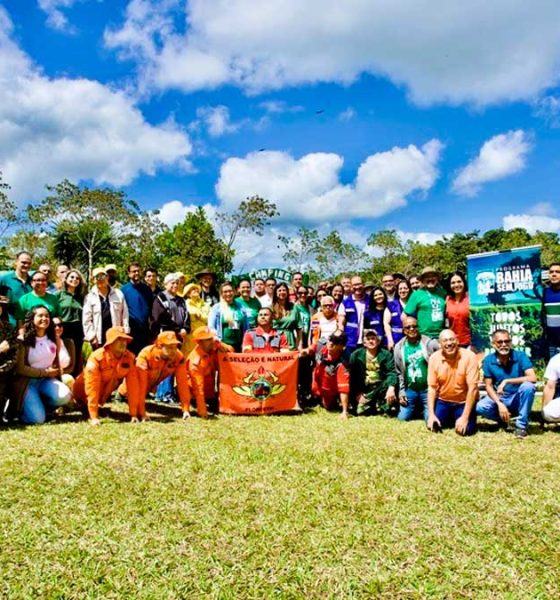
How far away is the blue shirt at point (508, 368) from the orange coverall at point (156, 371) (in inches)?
146

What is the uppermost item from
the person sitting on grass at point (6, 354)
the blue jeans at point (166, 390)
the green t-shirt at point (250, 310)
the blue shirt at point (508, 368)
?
the green t-shirt at point (250, 310)

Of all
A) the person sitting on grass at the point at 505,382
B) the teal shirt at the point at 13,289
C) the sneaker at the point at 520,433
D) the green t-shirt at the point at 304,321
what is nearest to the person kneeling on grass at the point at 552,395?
the person sitting on grass at the point at 505,382

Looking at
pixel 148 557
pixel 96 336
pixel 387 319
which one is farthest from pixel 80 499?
pixel 387 319

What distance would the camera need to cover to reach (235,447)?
5.50 m

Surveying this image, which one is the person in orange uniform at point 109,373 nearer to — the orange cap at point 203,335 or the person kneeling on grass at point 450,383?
the orange cap at point 203,335

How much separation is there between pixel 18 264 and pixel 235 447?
4.32 metres

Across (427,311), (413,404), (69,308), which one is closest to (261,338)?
(413,404)

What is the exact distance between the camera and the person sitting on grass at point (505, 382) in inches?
245

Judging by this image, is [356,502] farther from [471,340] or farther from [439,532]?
[471,340]

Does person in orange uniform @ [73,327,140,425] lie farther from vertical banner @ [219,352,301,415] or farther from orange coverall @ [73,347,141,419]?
vertical banner @ [219,352,301,415]

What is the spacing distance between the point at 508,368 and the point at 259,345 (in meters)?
3.45

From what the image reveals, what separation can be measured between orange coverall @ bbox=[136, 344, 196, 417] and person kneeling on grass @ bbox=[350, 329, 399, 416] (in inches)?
88.6

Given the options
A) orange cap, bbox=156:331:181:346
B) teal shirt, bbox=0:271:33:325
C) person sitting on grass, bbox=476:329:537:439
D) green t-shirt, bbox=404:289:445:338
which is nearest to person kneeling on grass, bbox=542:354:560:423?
person sitting on grass, bbox=476:329:537:439

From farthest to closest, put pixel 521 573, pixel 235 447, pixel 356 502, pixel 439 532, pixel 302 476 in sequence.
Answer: pixel 235 447
pixel 302 476
pixel 356 502
pixel 439 532
pixel 521 573
